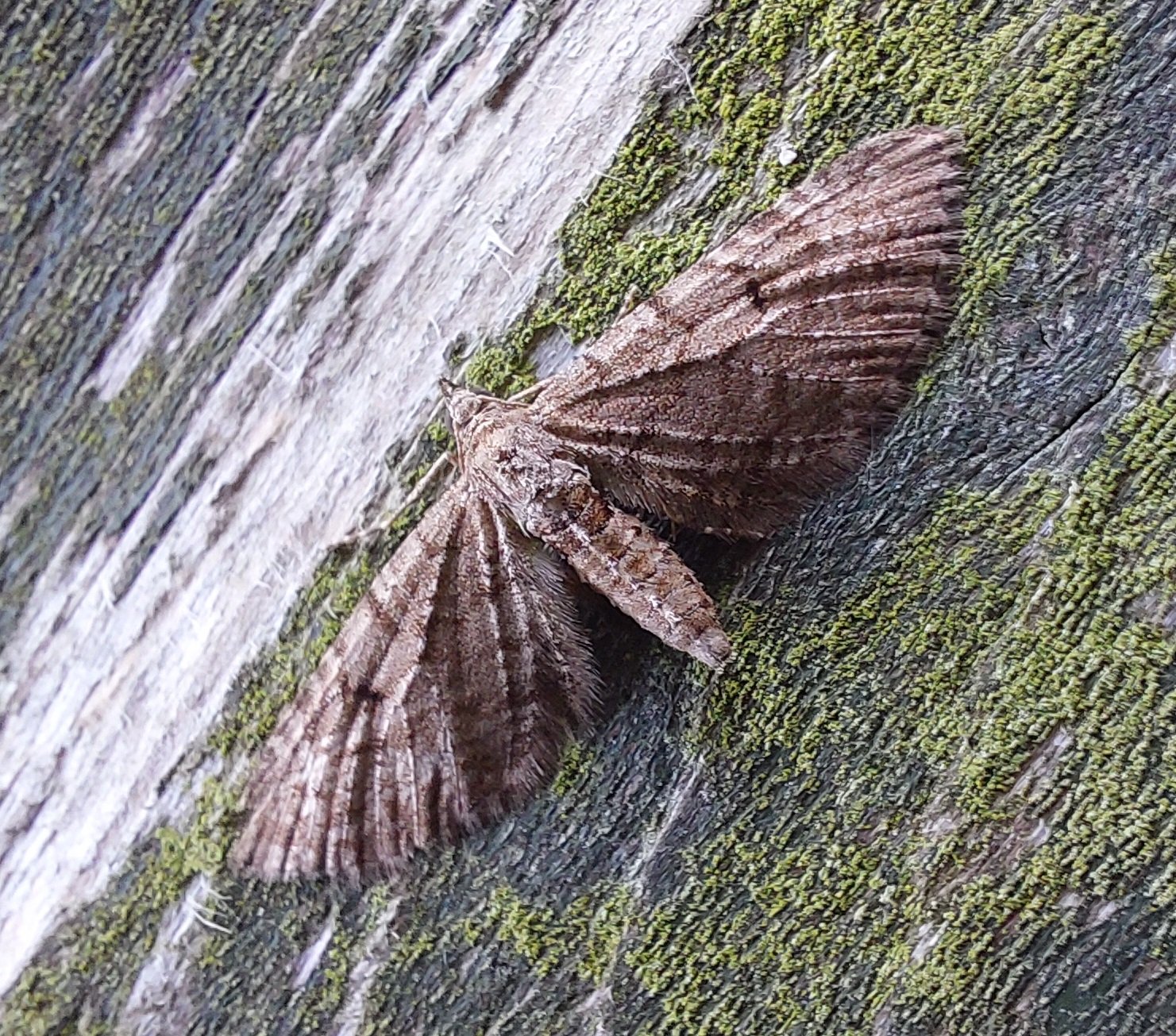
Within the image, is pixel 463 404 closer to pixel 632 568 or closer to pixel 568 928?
pixel 632 568

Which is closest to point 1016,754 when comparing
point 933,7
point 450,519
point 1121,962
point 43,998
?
point 1121,962

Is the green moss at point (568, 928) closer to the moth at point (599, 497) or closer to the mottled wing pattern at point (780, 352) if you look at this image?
the moth at point (599, 497)

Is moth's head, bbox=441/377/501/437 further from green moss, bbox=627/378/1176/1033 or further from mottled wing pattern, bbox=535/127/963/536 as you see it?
green moss, bbox=627/378/1176/1033

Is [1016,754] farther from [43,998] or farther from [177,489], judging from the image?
[43,998]

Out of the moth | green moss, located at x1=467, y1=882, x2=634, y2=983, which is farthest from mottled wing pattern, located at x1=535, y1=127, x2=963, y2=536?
green moss, located at x1=467, y1=882, x2=634, y2=983

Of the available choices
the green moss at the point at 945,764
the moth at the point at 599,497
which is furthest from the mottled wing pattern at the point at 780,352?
the green moss at the point at 945,764

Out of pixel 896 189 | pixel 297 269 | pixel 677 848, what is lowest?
pixel 677 848

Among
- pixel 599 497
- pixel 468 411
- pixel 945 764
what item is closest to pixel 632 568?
pixel 599 497

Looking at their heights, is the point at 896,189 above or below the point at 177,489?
below
